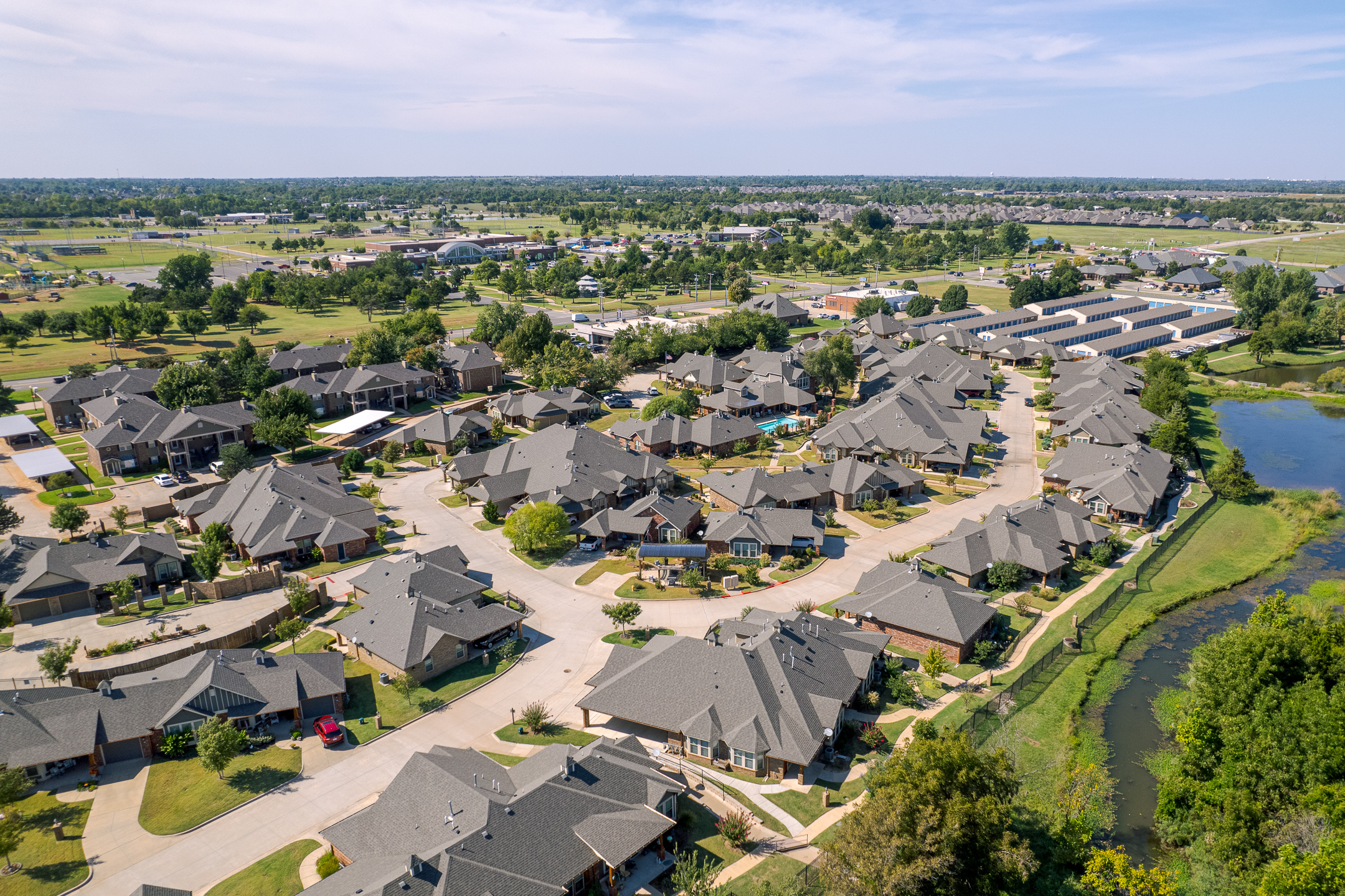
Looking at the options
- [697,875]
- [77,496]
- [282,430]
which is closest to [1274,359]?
[697,875]

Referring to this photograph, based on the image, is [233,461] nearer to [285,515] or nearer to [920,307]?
[285,515]

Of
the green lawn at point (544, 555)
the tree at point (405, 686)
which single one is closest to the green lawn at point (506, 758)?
the tree at point (405, 686)

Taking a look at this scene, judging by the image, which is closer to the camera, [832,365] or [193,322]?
[832,365]

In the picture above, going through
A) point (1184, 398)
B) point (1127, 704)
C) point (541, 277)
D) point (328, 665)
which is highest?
point (541, 277)

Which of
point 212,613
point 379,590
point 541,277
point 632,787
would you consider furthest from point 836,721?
point 541,277

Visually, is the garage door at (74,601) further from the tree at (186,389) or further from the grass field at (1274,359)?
the grass field at (1274,359)

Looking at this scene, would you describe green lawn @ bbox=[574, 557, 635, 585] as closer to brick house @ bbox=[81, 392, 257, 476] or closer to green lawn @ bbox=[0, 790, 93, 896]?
green lawn @ bbox=[0, 790, 93, 896]

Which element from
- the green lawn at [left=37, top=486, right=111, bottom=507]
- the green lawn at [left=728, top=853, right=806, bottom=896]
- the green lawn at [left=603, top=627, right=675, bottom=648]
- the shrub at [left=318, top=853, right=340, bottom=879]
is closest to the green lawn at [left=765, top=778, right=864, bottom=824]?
the green lawn at [left=728, top=853, right=806, bottom=896]

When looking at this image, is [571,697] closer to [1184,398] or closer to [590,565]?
[590,565]
